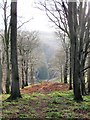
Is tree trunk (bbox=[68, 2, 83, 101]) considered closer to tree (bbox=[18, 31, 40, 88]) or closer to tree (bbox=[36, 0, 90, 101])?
tree (bbox=[36, 0, 90, 101])

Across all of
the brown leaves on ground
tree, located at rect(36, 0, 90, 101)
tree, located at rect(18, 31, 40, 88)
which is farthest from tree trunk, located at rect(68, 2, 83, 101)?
tree, located at rect(18, 31, 40, 88)

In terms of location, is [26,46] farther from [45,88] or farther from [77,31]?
[77,31]

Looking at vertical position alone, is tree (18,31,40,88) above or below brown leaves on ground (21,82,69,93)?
above

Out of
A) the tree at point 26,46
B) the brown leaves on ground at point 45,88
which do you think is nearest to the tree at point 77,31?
the brown leaves on ground at point 45,88

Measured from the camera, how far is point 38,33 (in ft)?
121

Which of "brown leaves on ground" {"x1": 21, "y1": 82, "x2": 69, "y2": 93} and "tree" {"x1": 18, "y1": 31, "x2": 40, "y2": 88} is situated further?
"tree" {"x1": 18, "y1": 31, "x2": 40, "y2": 88}

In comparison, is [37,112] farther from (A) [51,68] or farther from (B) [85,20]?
(A) [51,68]

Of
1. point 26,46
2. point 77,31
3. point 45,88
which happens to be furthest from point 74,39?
point 26,46

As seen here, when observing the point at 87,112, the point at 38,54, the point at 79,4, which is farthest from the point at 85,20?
the point at 38,54

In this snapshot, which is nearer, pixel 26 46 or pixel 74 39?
pixel 74 39

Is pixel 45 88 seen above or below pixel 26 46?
below

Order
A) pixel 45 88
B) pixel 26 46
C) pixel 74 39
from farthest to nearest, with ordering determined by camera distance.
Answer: pixel 26 46 < pixel 45 88 < pixel 74 39

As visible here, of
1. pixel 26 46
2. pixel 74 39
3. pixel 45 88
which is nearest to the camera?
pixel 74 39

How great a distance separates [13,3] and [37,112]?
5.38 m
